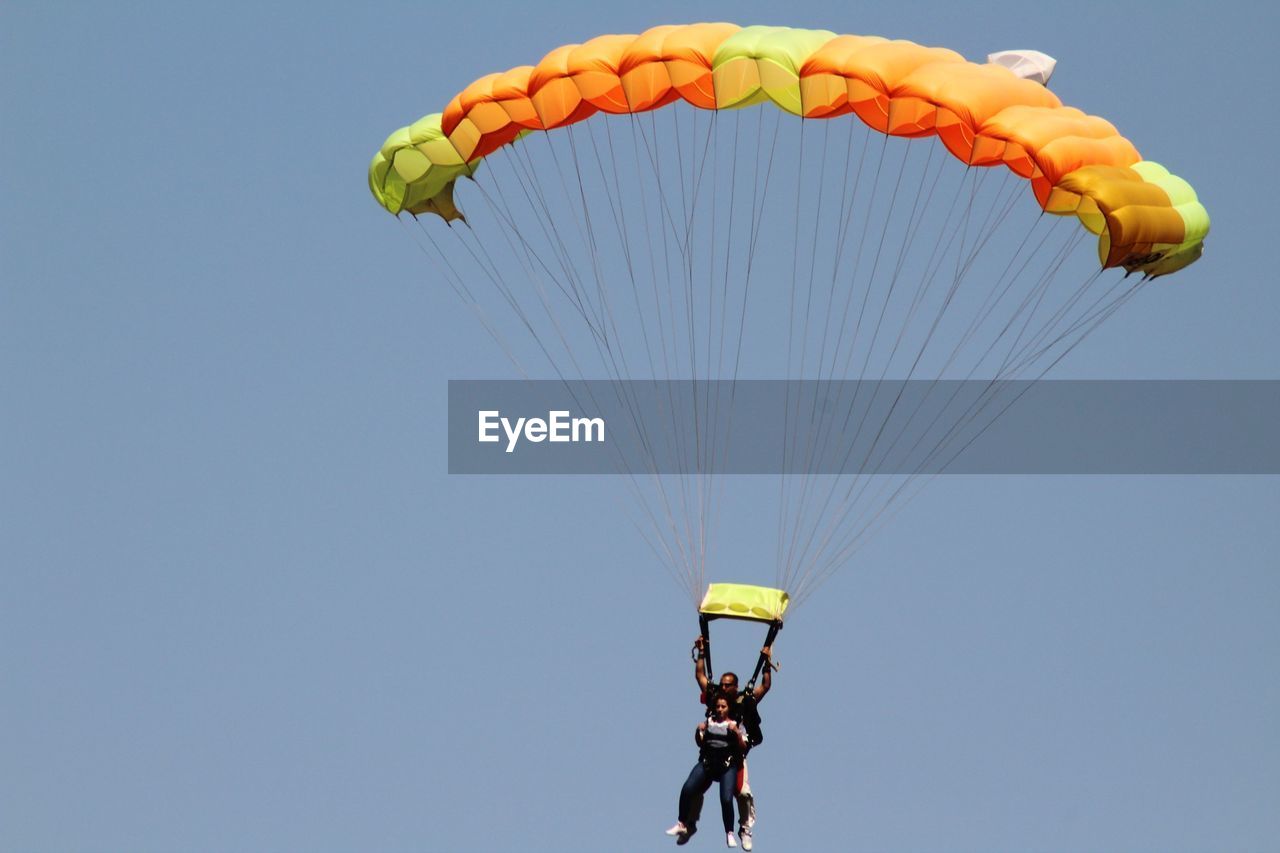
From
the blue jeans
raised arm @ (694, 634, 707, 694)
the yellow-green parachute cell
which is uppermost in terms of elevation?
the yellow-green parachute cell

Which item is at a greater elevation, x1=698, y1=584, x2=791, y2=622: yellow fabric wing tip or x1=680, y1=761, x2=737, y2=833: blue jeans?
x1=698, y1=584, x2=791, y2=622: yellow fabric wing tip

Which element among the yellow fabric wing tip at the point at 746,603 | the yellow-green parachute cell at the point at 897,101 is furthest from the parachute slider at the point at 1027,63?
the yellow fabric wing tip at the point at 746,603

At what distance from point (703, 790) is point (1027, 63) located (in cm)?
678

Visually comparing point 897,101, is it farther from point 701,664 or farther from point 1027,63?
point 701,664

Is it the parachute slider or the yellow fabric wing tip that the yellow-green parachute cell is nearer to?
the parachute slider

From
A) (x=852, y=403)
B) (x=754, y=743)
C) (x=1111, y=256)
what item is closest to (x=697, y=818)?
(x=754, y=743)

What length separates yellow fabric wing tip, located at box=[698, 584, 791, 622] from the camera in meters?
26.5

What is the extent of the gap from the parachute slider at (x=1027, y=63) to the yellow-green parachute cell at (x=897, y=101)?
0.48ft

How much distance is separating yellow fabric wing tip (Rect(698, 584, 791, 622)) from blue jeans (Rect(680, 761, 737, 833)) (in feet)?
4.16

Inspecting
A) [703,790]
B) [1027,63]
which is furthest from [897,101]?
[703,790]

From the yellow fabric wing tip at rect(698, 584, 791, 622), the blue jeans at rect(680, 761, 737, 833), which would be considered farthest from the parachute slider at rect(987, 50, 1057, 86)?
the blue jeans at rect(680, 761, 737, 833)

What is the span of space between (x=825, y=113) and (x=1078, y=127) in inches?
83.4

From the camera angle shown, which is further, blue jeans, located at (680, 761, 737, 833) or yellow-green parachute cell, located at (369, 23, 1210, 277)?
blue jeans, located at (680, 761, 737, 833)

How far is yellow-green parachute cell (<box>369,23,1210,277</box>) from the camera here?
85.1 ft
